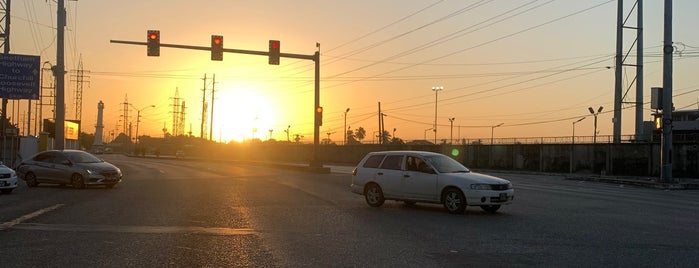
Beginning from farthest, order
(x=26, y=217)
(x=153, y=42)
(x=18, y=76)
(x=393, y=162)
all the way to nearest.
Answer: (x=18, y=76) < (x=153, y=42) < (x=393, y=162) < (x=26, y=217)

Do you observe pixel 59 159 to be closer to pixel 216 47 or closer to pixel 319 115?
pixel 216 47

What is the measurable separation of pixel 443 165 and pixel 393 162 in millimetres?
1411

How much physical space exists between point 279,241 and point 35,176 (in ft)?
52.8

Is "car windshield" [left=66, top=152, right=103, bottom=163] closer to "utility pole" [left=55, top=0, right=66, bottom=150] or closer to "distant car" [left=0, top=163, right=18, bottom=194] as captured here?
"distant car" [left=0, top=163, right=18, bottom=194]

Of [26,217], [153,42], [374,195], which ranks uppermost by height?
[153,42]

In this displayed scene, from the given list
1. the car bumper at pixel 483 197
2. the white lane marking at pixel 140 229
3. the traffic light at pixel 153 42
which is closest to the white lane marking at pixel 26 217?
the white lane marking at pixel 140 229

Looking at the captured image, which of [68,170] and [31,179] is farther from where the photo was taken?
[31,179]

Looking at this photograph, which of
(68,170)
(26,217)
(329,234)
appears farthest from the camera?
(68,170)

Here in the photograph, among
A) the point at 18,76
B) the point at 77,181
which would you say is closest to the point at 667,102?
the point at 77,181

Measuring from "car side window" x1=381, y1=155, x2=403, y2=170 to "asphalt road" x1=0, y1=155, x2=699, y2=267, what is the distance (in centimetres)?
105

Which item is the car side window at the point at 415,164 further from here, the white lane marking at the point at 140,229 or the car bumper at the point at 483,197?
the white lane marking at the point at 140,229

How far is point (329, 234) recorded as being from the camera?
10688 millimetres

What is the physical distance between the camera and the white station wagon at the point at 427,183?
14.0 m

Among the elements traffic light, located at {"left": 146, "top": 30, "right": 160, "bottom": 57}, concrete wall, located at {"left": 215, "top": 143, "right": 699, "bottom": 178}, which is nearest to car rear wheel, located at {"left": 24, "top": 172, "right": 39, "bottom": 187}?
traffic light, located at {"left": 146, "top": 30, "right": 160, "bottom": 57}
